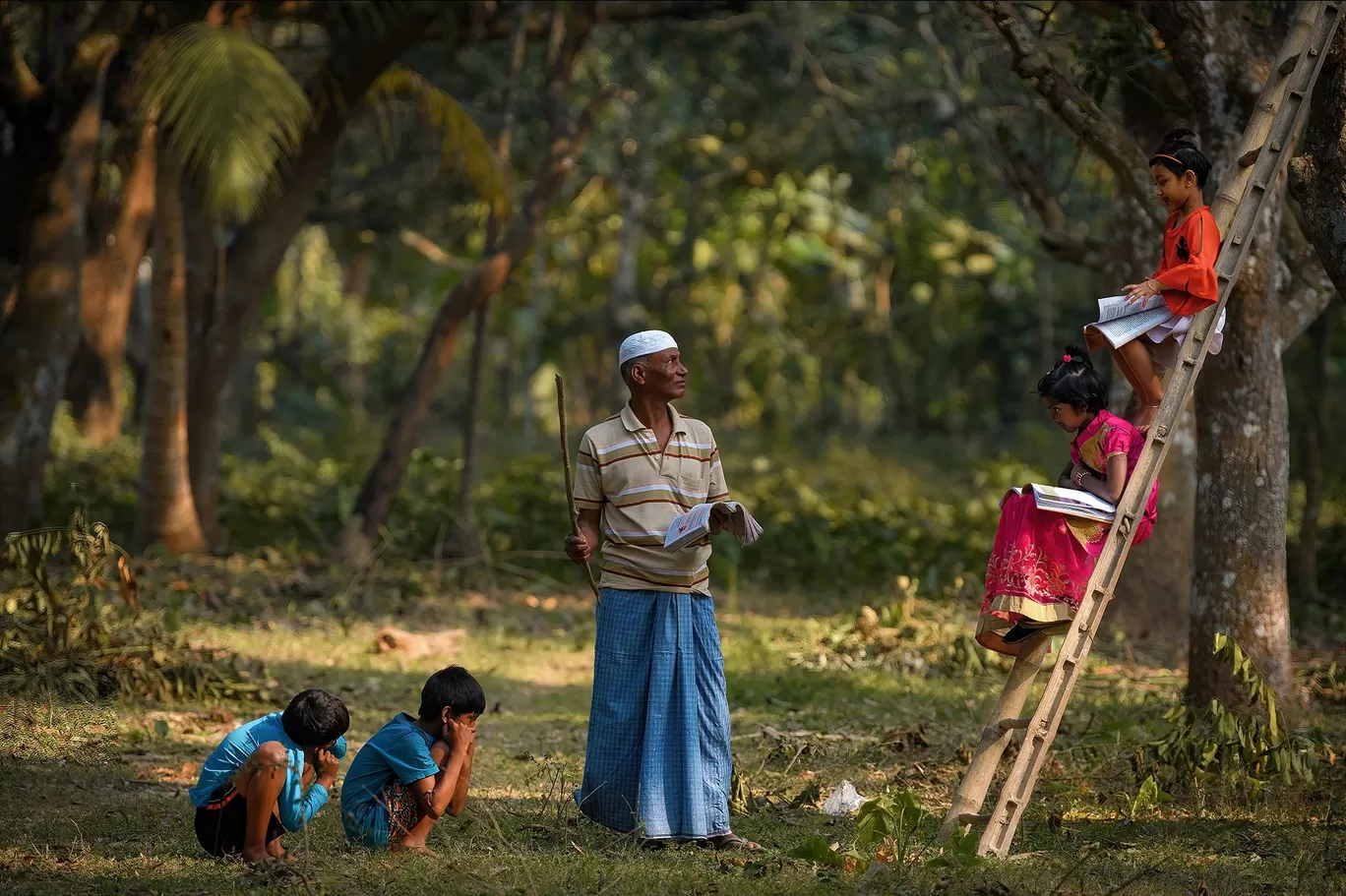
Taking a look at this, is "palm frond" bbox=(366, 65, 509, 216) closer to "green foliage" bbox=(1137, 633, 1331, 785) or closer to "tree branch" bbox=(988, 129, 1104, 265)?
"tree branch" bbox=(988, 129, 1104, 265)

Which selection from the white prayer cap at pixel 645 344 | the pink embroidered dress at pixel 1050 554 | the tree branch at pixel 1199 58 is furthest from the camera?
the tree branch at pixel 1199 58

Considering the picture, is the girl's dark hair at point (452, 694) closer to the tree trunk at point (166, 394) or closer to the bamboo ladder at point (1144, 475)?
the bamboo ladder at point (1144, 475)

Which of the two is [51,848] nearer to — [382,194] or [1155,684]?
[1155,684]

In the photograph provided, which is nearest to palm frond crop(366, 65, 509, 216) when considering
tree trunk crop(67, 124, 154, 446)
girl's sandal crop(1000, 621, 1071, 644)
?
tree trunk crop(67, 124, 154, 446)

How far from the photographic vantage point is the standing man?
5.02m

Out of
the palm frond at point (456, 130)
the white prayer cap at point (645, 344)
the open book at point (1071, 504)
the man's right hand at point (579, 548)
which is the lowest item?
the man's right hand at point (579, 548)

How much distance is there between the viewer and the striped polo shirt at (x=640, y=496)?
5062 millimetres

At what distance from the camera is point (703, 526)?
4727 millimetres

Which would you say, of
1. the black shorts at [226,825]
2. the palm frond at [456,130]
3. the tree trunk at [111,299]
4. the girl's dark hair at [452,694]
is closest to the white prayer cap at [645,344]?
the girl's dark hair at [452,694]

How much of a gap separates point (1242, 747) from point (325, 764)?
3.55m

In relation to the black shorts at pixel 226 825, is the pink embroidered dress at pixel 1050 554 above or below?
above

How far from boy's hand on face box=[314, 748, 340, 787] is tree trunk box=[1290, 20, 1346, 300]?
12.6 feet

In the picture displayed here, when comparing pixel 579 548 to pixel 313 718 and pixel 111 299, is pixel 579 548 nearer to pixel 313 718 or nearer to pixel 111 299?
pixel 313 718

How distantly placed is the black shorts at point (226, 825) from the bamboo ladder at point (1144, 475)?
7.38ft
